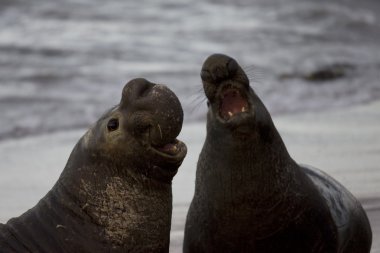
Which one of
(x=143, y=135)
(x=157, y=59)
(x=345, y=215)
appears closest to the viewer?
(x=143, y=135)

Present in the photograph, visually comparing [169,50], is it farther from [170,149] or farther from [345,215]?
[170,149]

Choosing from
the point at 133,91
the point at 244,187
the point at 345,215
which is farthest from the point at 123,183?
the point at 345,215

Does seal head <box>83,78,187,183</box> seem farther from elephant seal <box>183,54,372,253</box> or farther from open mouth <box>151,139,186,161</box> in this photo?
elephant seal <box>183,54,372,253</box>

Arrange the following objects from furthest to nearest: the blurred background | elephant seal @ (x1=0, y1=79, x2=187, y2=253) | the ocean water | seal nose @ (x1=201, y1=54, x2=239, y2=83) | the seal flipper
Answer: the ocean water, the blurred background, the seal flipper, seal nose @ (x1=201, y1=54, x2=239, y2=83), elephant seal @ (x1=0, y1=79, x2=187, y2=253)

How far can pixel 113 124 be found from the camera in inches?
239

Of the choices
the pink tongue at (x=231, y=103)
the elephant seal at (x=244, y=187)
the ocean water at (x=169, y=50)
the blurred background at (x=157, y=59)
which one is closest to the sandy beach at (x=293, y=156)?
the blurred background at (x=157, y=59)

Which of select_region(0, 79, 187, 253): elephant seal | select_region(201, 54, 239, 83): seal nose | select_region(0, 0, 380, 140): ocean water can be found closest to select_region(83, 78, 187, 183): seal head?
select_region(0, 79, 187, 253): elephant seal

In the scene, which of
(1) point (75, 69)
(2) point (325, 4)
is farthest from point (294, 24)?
(1) point (75, 69)

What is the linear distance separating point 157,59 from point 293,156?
8435 mm

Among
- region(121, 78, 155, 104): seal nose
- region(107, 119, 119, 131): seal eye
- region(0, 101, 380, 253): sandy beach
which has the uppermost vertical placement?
region(121, 78, 155, 104): seal nose

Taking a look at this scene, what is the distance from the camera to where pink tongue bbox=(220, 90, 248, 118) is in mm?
6758

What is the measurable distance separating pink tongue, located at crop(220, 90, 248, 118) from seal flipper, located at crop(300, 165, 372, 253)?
77 cm

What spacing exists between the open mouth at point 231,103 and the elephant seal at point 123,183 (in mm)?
689

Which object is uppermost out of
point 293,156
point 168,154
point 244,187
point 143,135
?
point 143,135
